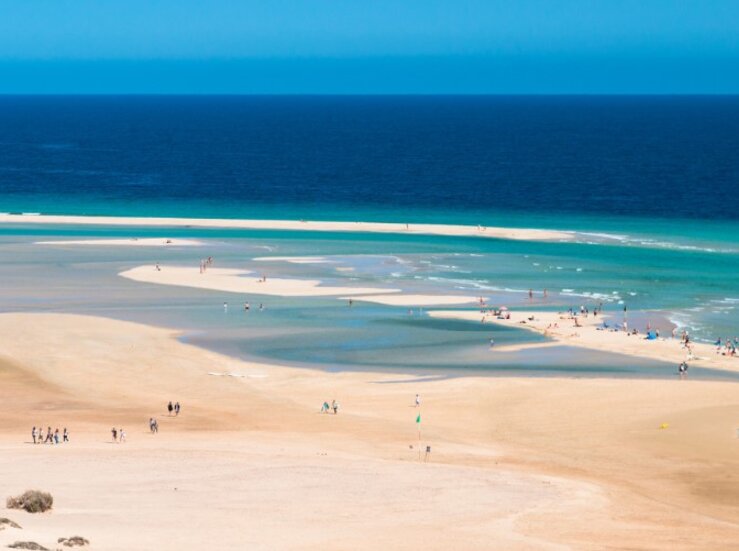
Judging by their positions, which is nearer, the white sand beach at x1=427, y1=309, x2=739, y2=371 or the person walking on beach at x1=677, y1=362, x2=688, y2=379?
the person walking on beach at x1=677, y1=362, x2=688, y2=379

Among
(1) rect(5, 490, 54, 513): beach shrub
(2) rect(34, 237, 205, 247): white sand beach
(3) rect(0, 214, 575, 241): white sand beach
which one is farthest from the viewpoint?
(3) rect(0, 214, 575, 241): white sand beach

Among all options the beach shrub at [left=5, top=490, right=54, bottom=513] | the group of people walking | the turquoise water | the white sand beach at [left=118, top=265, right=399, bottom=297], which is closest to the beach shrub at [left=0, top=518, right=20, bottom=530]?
the beach shrub at [left=5, top=490, right=54, bottom=513]

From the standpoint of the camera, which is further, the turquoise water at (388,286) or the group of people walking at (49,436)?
the turquoise water at (388,286)

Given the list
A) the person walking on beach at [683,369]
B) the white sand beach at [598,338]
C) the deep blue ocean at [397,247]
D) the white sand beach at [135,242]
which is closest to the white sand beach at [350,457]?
the person walking on beach at [683,369]

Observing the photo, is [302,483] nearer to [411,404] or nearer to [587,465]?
[587,465]

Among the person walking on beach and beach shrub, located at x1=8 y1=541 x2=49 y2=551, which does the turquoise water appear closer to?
the person walking on beach

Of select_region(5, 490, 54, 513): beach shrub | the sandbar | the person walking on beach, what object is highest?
the sandbar

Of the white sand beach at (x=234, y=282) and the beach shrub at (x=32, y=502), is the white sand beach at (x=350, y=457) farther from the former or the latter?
the white sand beach at (x=234, y=282)
